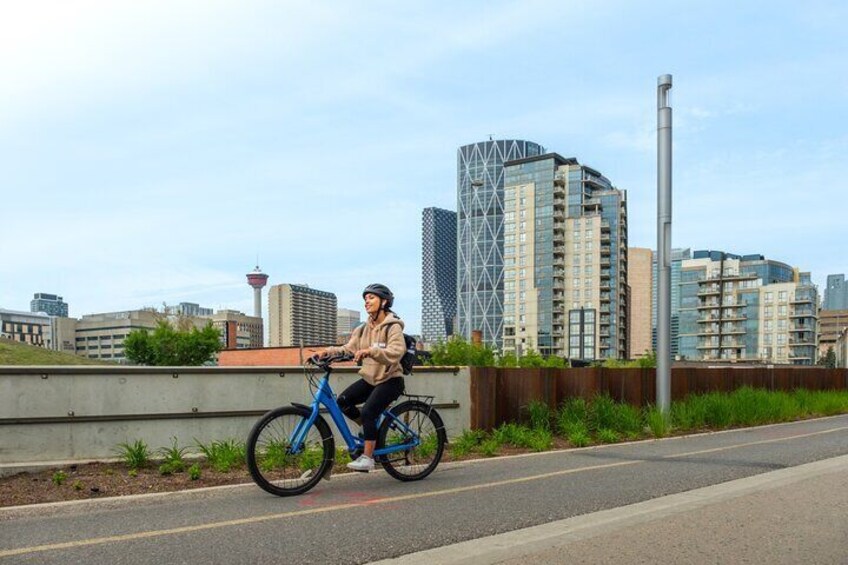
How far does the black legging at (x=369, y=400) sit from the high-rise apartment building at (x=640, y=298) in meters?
159

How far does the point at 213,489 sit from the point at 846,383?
896 inches

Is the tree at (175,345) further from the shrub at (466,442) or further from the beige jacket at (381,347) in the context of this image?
the beige jacket at (381,347)

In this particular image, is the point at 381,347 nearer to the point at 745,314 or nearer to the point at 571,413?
the point at 571,413

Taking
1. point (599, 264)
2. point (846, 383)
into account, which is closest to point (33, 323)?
point (599, 264)

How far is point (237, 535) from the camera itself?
5.09 metres

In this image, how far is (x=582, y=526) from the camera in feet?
17.5

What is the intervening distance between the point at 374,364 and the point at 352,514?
1.58 metres

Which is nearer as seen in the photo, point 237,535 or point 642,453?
point 237,535

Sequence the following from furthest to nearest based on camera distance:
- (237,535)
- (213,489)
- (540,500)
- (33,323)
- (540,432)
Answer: (33,323) < (540,432) < (213,489) < (540,500) < (237,535)

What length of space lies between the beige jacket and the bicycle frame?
13.5 inches

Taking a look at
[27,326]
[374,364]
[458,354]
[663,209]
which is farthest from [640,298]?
[374,364]

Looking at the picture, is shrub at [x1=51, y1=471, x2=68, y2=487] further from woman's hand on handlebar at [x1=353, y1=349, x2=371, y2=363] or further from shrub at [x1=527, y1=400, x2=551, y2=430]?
shrub at [x1=527, y1=400, x2=551, y2=430]

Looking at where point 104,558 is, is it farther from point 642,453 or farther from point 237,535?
point 642,453

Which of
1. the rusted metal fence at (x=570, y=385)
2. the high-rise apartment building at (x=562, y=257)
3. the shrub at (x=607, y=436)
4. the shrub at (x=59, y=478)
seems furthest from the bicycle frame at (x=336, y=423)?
the high-rise apartment building at (x=562, y=257)
